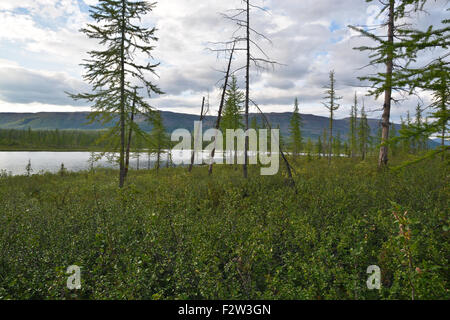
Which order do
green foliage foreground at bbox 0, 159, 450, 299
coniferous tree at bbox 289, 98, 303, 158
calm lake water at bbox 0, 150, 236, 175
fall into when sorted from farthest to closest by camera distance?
coniferous tree at bbox 289, 98, 303, 158 < calm lake water at bbox 0, 150, 236, 175 < green foliage foreground at bbox 0, 159, 450, 299

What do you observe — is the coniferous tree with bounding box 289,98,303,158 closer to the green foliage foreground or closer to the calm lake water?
the calm lake water

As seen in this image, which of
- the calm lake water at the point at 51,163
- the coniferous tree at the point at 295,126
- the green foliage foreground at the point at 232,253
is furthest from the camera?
the coniferous tree at the point at 295,126

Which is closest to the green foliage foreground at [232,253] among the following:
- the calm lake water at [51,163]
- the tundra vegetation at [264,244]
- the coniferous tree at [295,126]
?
the tundra vegetation at [264,244]

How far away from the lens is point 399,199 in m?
6.80

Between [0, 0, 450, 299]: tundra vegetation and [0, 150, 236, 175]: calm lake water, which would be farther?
[0, 150, 236, 175]: calm lake water

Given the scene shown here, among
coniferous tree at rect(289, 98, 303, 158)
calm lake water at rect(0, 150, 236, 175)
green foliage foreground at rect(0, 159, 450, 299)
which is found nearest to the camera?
Answer: green foliage foreground at rect(0, 159, 450, 299)

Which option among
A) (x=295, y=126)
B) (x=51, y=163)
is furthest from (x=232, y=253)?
(x=51, y=163)

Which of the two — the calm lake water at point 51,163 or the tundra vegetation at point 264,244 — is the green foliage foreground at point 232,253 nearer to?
the tundra vegetation at point 264,244

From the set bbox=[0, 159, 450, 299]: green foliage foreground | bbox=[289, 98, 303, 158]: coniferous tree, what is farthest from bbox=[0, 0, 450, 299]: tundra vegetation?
bbox=[289, 98, 303, 158]: coniferous tree

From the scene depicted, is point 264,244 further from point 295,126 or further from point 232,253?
point 295,126

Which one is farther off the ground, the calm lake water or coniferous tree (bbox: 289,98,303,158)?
coniferous tree (bbox: 289,98,303,158)
